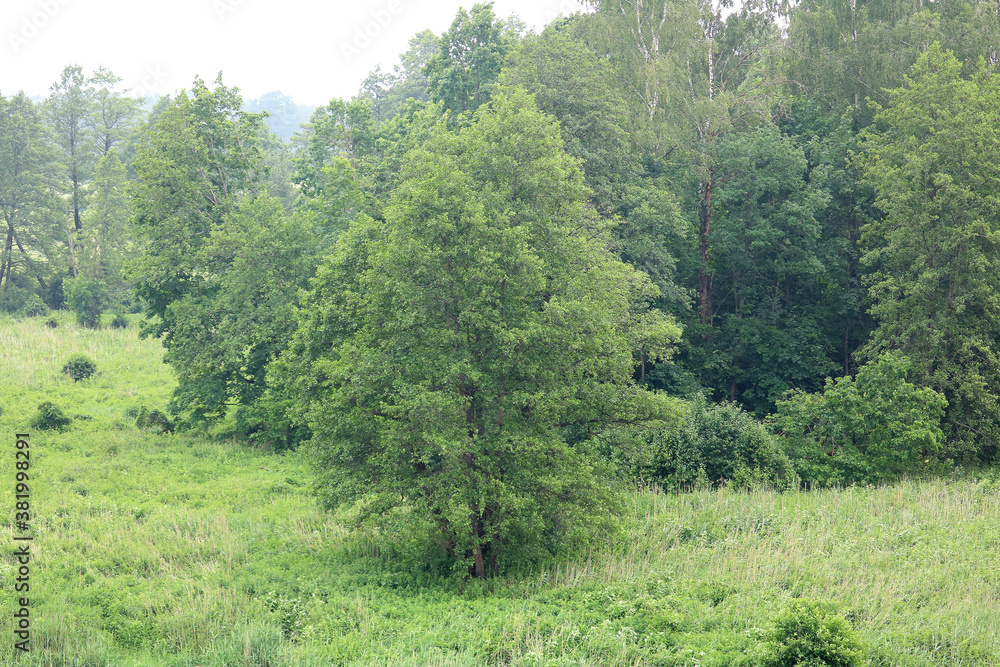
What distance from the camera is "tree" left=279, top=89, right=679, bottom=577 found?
15.6m

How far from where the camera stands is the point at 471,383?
16.5m

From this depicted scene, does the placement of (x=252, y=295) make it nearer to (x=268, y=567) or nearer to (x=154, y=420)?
(x=154, y=420)

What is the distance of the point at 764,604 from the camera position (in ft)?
42.1

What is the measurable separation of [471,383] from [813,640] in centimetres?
870

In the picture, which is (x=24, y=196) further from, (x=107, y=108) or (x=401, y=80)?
(x=401, y=80)

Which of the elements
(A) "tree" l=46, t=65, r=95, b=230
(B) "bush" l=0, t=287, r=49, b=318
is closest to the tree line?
(B) "bush" l=0, t=287, r=49, b=318

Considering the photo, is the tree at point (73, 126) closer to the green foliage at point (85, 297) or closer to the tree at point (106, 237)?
the tree at point (106, 237)

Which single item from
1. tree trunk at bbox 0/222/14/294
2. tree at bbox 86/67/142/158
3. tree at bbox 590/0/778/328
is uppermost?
tree at bbox 86/67/142/158

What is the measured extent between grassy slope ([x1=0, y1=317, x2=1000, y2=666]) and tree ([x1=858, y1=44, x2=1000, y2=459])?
7.52 metres

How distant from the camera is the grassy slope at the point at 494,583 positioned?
38.5ft

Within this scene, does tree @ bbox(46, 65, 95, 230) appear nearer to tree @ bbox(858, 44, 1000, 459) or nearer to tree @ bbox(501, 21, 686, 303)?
tree @ bbox(501, 21, 686, 303)

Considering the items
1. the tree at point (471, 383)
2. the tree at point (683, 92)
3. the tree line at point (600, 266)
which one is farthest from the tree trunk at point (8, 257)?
the tree at point (471, 383)

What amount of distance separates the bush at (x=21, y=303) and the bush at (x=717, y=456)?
163 ft

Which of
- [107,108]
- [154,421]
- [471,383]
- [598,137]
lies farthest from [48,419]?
[107,108]
